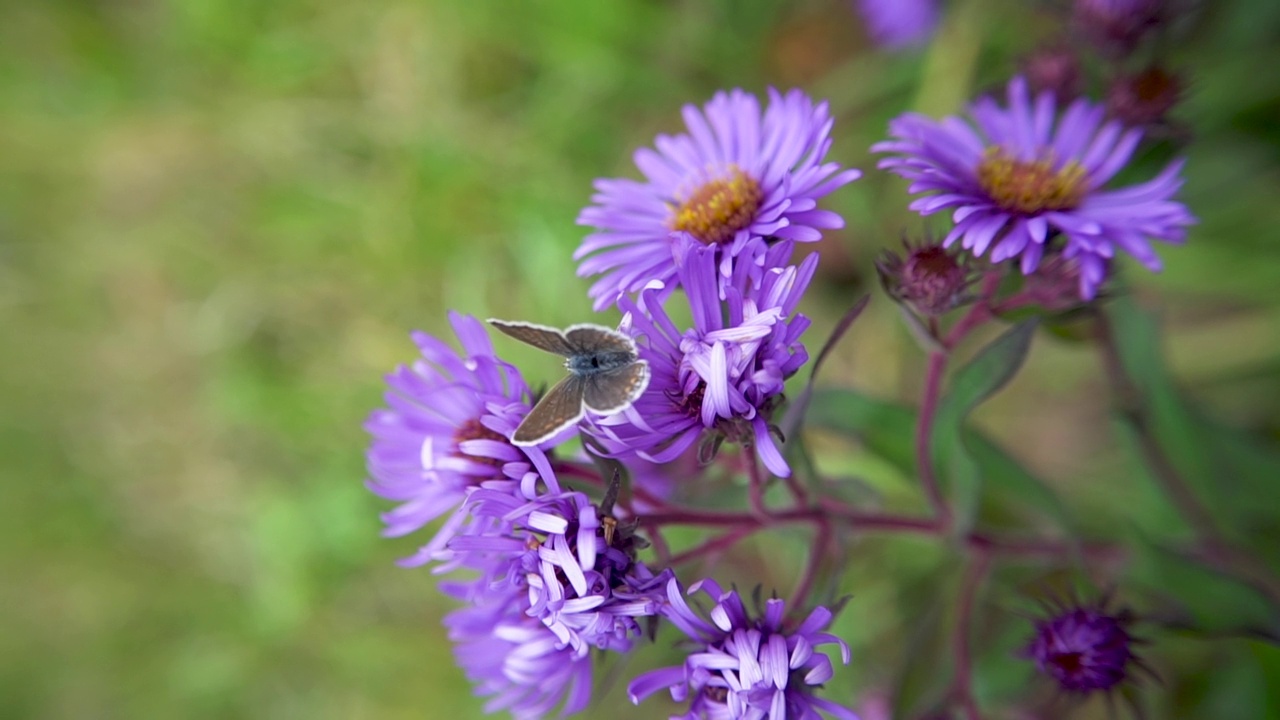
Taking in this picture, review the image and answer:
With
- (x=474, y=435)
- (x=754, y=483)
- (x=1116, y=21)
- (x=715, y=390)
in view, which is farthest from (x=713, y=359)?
(x=1116, y=21)

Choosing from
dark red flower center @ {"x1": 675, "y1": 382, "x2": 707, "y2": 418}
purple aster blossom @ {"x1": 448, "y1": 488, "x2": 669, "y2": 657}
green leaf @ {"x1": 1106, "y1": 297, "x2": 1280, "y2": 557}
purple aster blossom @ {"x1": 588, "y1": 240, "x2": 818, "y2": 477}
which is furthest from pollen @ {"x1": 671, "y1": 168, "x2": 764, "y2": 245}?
green leaf @ {"x1": 1106, "y1": 297, "x2": 1280, "y2": 557}

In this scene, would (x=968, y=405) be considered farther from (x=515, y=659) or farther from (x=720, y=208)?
(x=515, y=659)

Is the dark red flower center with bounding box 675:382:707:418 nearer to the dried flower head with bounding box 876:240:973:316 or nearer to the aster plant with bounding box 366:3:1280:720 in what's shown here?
the aster plant with bounding box 366:3:1280:720

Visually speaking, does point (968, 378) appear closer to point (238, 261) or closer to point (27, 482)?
point (238, 261)

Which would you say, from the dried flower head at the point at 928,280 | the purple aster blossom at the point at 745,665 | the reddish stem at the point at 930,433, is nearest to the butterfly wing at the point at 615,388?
the purple aster blossom at the point at 745,665

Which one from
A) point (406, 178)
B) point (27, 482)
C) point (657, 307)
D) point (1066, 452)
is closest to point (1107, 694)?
point (657, 307)

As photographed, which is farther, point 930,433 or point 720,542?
point 930,433

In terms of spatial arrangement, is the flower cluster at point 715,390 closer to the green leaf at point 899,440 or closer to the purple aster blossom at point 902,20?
the green leaf at point 899,440

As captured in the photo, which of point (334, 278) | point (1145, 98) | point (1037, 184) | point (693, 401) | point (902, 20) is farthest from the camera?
point (334, 278)
